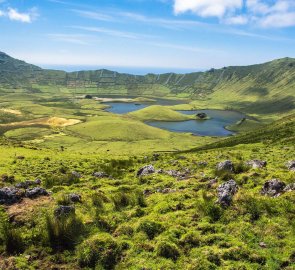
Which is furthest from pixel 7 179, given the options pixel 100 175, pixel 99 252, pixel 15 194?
pixel 99 252

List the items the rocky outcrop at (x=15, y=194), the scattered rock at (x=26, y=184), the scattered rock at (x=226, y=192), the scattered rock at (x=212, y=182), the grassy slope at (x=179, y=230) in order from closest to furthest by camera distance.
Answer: the grassy slope at (x=179, y=230), the scattered rock at (x=226, y=192), the rocky outcrop at (x=15, y=194), the scattered rock at (x=212, y=182), the scattered rock at (x=26, y=184)

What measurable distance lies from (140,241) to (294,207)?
10593 millimetres

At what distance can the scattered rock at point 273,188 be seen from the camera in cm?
2544

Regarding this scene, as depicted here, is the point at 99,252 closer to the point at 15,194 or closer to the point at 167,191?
the point at 15,194

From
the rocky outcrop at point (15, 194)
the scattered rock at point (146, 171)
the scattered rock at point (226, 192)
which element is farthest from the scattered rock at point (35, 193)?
the scattered rock at point (226, 192)

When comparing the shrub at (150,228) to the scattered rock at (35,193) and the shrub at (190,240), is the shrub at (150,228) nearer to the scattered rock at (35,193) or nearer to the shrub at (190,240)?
the shrub at (190,240)

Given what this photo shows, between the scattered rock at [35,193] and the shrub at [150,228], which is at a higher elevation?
the shrub at [150,228]

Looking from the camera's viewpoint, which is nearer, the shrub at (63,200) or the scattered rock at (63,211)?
the scattered rock at (63,211)

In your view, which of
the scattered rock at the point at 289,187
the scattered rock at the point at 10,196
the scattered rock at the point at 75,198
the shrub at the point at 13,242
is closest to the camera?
the shrub at the point at 13,242

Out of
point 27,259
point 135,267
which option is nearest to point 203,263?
point 135,267

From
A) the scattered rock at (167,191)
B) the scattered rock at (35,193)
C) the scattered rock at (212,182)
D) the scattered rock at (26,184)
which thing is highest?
the scattered rock at (212,182)

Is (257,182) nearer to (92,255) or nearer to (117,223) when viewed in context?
(117,223)

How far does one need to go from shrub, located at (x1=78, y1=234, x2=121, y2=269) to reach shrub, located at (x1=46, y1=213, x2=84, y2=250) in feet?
3.93

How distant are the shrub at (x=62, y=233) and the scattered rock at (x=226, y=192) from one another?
33.4ft
